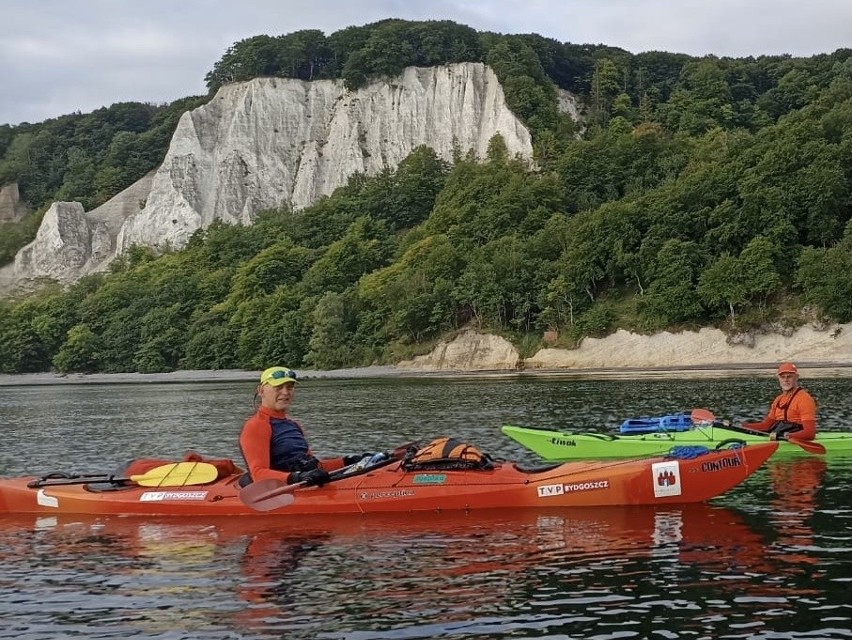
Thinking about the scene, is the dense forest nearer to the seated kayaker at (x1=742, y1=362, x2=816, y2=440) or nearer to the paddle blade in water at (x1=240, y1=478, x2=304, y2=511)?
the seated kayaker at (x1=742, y1=362, x2=816, y2=440)

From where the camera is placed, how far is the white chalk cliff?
111 meters

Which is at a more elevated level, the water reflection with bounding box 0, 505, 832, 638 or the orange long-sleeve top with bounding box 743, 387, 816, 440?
the orange long-sleeve top with bounding box 743, 387, 816, 440

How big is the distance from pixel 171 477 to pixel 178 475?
0.13 metres

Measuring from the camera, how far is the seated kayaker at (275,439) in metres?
12.5

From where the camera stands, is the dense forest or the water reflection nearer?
the water reflection

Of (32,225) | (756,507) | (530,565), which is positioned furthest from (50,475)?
(32,225)

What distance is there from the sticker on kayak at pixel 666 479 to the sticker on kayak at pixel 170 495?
6.89m

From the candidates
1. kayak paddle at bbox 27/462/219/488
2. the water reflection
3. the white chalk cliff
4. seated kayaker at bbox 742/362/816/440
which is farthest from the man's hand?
the white chalk cliff

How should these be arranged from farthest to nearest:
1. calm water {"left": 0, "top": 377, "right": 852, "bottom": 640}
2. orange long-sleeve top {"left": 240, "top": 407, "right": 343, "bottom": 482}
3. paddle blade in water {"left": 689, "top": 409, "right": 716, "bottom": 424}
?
paddle blade in water {"left": 689, "top": 409, "right": 716, "bottom": 424} < orange long-sleeve top {"left": 240, "top": 407, "right": 343, "bottom": 482} < calm water {"left": 0, "top": 377, "right": 852, "bottom": 640}

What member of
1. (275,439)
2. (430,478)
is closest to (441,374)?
(430,478)

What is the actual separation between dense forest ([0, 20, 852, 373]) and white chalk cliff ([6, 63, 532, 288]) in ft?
11.3

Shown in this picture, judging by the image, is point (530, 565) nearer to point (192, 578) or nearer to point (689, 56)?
point (192, 578)

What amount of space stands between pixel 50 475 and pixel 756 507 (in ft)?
37.9

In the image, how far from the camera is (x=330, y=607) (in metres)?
8.92
